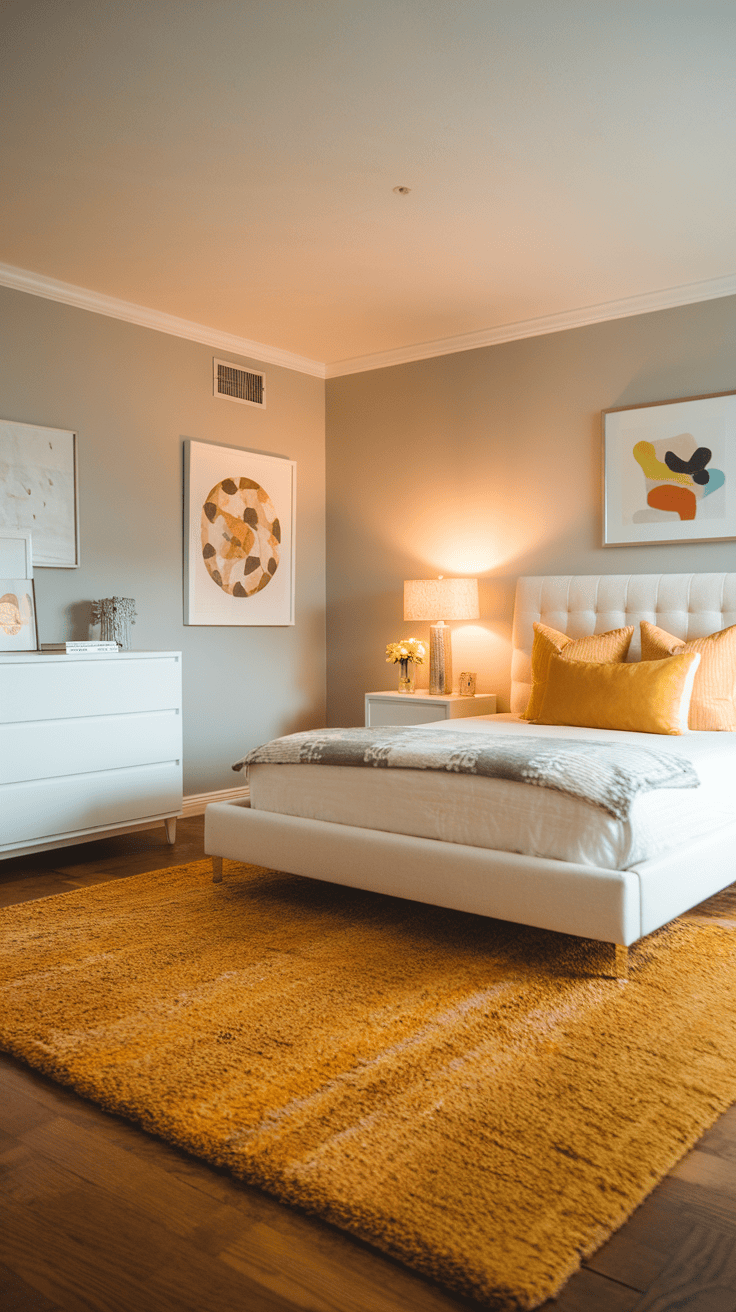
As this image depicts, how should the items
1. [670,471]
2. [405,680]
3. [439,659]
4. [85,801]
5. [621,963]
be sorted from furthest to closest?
1. [405,680]
2. [439,659]
3. [670,471]
4. [85,801]
5. [621,963]

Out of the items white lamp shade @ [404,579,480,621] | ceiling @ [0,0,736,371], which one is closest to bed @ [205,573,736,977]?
white lamp shade @ [404,579,480,621]

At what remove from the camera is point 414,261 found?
3947 mm

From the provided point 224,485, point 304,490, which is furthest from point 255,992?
point 304,490

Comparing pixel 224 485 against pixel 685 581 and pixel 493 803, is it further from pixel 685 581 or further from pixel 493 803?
pixel 493 803

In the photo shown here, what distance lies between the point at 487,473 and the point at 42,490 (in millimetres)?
2257

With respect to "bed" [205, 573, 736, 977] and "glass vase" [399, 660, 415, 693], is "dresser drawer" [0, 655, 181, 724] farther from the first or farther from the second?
"glass vase" [399, 660, 415, 693]

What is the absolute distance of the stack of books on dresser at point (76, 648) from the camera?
373cm

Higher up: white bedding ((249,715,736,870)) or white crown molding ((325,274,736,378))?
white crown molding ((325,274,736,378))

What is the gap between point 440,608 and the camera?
4.80 metres

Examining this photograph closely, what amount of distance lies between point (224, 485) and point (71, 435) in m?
0.95

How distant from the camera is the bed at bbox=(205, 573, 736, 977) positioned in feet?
7.93

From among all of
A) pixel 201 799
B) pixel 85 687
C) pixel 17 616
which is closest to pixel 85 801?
pixel 85 687

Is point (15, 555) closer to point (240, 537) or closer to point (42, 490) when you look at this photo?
point (42, 490)

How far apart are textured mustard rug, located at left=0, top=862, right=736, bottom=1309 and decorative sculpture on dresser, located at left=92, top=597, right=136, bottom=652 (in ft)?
4.63
